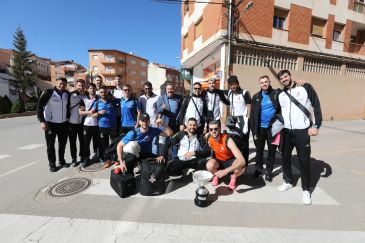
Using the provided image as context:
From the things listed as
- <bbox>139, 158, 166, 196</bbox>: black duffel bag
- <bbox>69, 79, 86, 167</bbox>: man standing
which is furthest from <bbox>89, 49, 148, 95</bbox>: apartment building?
<bbox>139, 158, 166, 196</bbox>: black duffel bag

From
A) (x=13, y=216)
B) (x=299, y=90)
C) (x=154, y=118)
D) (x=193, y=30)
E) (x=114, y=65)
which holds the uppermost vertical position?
(x=114, y=65)

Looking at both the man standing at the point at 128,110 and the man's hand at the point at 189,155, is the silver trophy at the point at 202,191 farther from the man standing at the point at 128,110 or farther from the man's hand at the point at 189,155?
the man standing at the point at 128,110

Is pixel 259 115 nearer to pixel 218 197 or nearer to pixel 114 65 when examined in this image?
pixel 218 197

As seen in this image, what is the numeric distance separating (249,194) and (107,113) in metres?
3.39

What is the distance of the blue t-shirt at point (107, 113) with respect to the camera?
16.3 feet

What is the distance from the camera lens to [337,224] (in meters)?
2.86

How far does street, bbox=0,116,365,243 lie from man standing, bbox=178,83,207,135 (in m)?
1.30

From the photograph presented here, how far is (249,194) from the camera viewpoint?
12.2 ft

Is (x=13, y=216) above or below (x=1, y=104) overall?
below

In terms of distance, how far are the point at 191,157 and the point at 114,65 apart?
59.9m

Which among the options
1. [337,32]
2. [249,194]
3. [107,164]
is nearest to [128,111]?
[107,164]

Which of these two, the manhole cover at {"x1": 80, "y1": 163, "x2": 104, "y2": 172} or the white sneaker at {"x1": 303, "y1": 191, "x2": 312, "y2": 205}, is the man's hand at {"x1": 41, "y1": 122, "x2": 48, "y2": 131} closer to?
the manhole cover at {"x1": 80, "y1": 163, "x2": 104, "y2": 172}

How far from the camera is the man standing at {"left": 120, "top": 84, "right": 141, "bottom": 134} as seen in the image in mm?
4996

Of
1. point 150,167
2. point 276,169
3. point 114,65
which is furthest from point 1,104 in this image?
point 114,65
